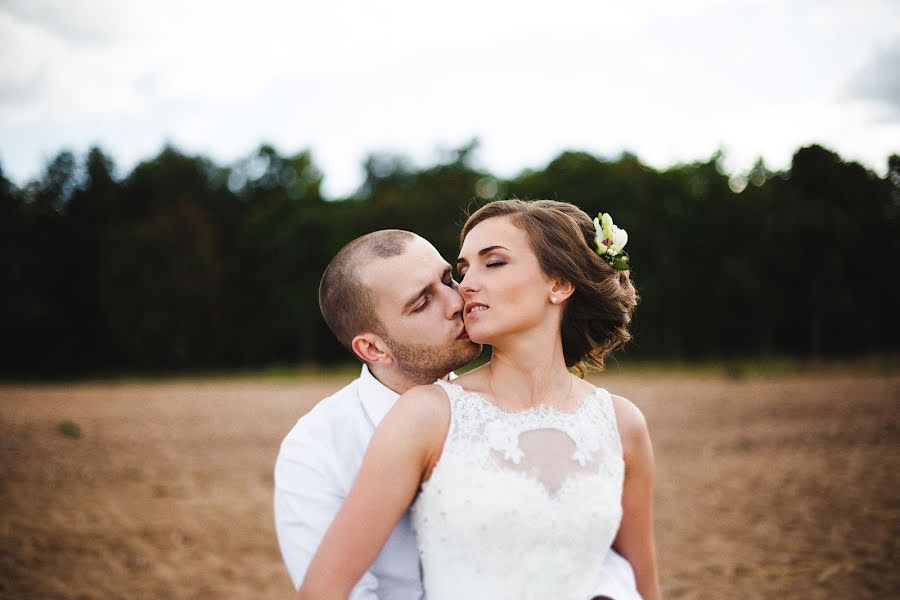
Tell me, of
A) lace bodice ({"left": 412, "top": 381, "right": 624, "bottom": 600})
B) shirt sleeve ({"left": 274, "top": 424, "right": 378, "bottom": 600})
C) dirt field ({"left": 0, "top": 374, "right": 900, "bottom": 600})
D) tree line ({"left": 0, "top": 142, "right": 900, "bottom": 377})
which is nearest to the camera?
lace bodice ({"left": 412, "top": 381, "right": 624, "bottom": 600})

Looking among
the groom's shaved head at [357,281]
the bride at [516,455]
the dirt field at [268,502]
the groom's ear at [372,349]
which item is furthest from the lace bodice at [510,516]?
the dirt field at [268,502]

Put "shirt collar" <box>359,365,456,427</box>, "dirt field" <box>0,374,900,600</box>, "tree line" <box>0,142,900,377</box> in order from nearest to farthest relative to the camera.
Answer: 1. "shirt collar" <box>359,365,456,427</box>
2. "dirt field" <box>0,374,900,600</box>
3. "tree line" <box>0,142,900,377</box>

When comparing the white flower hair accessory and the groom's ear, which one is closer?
the white flower hair accessory

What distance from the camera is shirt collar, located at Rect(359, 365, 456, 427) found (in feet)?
9.54

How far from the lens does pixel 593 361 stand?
3355 mm

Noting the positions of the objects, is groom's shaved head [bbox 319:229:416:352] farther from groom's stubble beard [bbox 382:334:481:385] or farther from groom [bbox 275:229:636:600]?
groom's stubble beard [bbox 382:334:481:385]

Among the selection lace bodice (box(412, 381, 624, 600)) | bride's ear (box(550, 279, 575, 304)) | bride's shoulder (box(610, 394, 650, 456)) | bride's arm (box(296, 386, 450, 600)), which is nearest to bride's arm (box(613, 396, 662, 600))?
bride's shoulder (box(610, 394, 650, 456))

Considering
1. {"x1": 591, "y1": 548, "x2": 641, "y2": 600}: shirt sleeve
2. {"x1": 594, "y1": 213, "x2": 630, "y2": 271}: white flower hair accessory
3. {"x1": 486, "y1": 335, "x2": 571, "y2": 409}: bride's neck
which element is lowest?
{"x1": 591, "y1": 548, "x2": 641, "y2": 600}: shirt sleeve

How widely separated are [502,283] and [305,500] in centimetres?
109

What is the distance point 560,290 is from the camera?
2.83m

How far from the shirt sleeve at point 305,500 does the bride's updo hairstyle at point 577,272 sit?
1.06 metres

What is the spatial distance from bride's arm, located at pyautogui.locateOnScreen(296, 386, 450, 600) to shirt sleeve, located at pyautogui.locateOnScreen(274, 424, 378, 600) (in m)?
0.19

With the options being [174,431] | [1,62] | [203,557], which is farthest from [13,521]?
[1,62]

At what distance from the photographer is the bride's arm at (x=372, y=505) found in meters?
2.32
